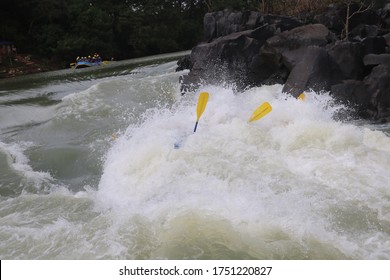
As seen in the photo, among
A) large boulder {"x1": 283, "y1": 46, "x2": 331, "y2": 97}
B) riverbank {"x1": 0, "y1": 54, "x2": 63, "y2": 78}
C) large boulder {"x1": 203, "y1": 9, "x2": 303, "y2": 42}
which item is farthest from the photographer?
riverbank {"x1": 0, "y1": 54, "x2": 63, "y2": 78}

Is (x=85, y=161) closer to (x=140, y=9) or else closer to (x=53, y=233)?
(x=53, y=233)

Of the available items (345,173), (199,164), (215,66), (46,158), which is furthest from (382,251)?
(215,66)

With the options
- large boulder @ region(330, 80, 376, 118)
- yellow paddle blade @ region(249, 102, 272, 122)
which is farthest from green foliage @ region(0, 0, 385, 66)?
yellow paddle blade @ region(249, 102, 272, 122)

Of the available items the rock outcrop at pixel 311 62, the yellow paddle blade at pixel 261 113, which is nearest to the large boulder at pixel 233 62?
the rock outcrop at pixel 311 62

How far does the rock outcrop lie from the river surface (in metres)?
Result: 0.47

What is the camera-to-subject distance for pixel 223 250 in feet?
9.10

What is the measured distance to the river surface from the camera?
2877 millimetres

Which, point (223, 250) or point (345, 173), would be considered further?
point (345, 173)

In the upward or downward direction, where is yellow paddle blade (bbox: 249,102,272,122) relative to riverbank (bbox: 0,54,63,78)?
upward

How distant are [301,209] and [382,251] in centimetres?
70

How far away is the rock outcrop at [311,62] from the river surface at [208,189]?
1.53 ft

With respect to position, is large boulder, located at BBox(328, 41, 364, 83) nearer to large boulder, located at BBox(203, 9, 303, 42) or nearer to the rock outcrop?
the rock outcrop

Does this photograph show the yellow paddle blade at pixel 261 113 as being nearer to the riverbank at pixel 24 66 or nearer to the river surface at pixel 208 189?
the river surface at pixel 208 189

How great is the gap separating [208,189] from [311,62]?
446 cm
